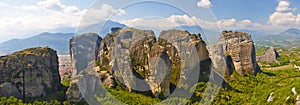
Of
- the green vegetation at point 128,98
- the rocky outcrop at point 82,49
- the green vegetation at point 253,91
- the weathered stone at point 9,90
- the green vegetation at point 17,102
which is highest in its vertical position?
the rocky outcrop at point 82,49

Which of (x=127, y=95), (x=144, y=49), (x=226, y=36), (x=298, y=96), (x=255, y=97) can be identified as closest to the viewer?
(x=298, y=96)

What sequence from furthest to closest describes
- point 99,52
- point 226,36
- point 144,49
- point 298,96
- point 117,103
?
point 226,36
point 99,52
point 144,49
point 117,103
point 298,96

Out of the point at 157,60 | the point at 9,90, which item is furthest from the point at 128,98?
the point at 9,90

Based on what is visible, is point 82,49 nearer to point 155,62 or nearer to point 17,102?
point 155,62

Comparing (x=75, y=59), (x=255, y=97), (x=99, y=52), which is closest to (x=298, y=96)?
(x=255, y=97)

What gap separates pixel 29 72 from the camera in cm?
1906

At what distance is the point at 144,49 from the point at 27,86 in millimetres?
9538

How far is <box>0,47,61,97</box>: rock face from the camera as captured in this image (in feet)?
60.8

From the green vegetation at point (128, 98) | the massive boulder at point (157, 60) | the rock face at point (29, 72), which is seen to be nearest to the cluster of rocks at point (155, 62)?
the massive boulder at point (157, 60)

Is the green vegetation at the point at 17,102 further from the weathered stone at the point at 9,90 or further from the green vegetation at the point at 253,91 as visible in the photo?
the green vegetation at the point at 253,91

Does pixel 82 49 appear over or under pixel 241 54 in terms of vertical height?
over

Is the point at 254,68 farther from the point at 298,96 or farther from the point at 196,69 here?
the point at 298,96

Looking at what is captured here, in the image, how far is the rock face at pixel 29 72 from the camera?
1855 cm

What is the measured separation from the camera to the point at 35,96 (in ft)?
63.1
